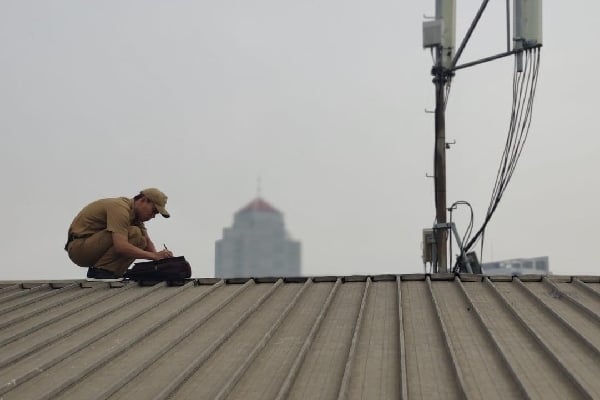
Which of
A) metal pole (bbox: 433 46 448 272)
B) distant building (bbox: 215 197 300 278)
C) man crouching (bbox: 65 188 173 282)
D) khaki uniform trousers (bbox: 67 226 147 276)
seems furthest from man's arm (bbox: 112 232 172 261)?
distant building (bbox: 215 197 300 278)

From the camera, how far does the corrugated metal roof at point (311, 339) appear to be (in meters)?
4.44

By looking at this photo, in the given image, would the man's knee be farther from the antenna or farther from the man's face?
the antenna

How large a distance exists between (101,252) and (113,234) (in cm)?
47

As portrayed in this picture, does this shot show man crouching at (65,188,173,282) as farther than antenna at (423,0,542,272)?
No

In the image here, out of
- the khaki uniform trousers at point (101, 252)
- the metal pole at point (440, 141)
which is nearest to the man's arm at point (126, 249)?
the khaki uniform trousers at point (101, 252)

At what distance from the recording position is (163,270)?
7.80 metres

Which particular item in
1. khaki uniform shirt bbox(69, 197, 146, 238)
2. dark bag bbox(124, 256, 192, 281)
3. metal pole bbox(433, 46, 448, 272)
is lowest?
dark bag bbox(124, 256, 192, 281)

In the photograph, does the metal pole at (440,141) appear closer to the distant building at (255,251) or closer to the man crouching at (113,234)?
the man crouching at (113,234)

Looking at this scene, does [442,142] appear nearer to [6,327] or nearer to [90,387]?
[6,327]

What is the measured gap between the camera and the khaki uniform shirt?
8258 millimetres

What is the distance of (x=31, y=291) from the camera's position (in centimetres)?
777

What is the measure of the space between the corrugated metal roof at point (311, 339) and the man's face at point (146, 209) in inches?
38.9

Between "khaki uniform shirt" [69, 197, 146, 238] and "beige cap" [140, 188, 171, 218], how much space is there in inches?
11.3

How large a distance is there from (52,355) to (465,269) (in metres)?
7.83
